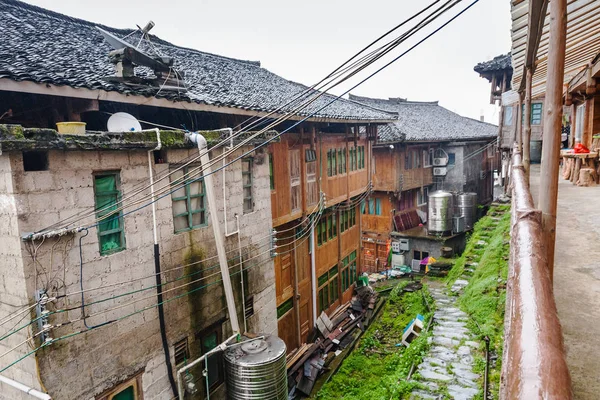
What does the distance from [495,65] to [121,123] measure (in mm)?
26085

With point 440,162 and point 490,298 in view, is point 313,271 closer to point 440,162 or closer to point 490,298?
point 490,298

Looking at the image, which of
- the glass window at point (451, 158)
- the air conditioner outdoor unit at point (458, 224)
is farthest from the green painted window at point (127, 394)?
the glass window at point (451, 158)

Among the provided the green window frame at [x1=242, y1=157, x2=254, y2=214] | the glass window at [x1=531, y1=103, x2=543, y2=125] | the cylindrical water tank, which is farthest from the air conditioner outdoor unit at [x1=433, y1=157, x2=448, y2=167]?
the cylindrical water tank

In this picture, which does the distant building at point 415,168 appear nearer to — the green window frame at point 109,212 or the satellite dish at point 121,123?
the satellite dish at point 121,123

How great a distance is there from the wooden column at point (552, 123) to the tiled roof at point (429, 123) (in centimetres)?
2380

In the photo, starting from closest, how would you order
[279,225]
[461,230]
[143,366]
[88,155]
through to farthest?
[88,155] → [143,366] → [279,225] → [461,230]

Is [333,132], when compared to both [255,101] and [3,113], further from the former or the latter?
[3,113]

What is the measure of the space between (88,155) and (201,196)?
281cm

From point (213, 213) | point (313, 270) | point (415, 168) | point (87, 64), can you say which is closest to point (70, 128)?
point (87, 64)

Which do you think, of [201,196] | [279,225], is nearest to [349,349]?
[279,225]

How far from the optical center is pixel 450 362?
10281 mm

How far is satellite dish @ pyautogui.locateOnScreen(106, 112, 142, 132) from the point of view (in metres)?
7.41

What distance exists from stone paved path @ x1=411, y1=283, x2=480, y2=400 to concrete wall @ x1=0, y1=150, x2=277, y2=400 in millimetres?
4977

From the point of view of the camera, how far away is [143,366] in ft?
25.7
